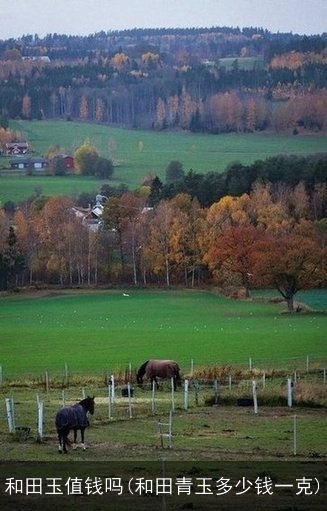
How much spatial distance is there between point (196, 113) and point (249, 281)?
86.2m

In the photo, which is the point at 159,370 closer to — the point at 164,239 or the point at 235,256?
the point at 235,256

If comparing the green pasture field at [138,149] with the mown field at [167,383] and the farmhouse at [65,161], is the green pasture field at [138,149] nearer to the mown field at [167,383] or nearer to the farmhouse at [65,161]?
the farmhouse at [65,161]

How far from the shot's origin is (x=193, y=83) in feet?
582

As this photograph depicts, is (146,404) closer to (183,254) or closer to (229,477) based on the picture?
(229,477)

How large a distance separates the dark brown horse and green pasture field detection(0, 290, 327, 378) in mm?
4119

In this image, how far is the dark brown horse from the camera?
33.2 metres

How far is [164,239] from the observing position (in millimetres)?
79875

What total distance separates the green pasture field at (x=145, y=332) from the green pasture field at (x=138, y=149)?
35062mm

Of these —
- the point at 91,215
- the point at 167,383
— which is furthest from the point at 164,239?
the point at 167,383

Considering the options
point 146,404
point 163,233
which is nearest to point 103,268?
point 163,233

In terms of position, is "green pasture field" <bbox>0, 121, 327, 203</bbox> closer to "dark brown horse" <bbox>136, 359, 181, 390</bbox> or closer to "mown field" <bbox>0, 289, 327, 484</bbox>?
"mown field" <bbox>0, 289, 327, 484</bbox>

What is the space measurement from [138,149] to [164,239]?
54078 millimetres

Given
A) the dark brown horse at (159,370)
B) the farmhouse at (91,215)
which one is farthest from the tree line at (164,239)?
the dark brown horse at (159,370)

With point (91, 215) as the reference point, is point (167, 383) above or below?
above
